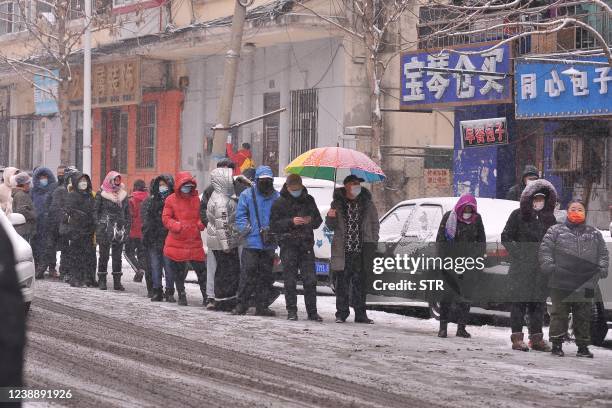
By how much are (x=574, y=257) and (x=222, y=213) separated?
525 centimetres

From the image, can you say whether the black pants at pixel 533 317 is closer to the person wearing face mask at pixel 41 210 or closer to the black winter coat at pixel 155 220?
the black winter coat at pixel 155 220

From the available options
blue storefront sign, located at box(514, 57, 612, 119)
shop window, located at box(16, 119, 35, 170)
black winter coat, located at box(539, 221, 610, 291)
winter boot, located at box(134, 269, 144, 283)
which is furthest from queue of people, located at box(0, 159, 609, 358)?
shop window, located at box(16, 119, 35, 170)

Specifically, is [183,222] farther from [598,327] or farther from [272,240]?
[598,327]

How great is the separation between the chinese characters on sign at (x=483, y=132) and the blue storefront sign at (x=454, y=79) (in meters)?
0.47

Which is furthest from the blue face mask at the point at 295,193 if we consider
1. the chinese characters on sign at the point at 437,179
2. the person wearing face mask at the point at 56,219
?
the chinese characters on sign at the point at 437,179

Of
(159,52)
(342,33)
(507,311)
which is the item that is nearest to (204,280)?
(507,311)

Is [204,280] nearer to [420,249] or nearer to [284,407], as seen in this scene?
[420,249]

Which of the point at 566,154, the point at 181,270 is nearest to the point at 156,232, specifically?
the point at 181,270

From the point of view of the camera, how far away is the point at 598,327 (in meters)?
12.5

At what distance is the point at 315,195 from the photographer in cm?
1773

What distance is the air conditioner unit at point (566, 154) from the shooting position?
73.6 feet

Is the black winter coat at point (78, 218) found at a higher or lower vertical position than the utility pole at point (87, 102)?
lower

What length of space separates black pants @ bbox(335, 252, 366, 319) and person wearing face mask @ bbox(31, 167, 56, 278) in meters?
6.90

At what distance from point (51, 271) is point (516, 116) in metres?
8.57
